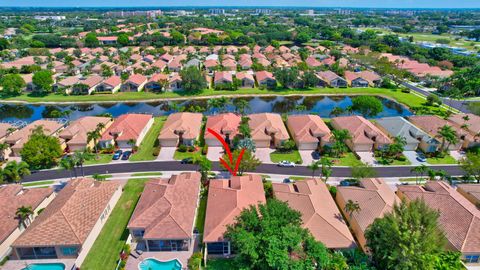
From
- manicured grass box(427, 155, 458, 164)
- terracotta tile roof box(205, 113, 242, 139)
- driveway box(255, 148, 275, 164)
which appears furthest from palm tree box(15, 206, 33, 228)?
manicured grass box(427, 155, 458, 164)

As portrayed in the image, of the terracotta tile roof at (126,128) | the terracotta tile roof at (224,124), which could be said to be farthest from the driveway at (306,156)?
the terracotta tile roof at (126,128)

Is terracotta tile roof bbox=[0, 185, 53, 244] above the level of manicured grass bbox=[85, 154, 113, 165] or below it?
above

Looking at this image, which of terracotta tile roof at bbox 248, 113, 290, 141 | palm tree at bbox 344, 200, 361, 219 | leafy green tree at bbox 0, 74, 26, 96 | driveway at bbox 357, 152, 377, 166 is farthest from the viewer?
leafy green tree at bbox 0, 74, 26, 96

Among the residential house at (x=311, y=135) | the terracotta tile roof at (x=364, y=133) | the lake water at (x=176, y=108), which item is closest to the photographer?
the terracotta tile roof at (x=364, y=133)

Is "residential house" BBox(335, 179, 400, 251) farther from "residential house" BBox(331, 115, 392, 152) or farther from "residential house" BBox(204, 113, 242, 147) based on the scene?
"residential house" BBox(204, 113, 242, 147)

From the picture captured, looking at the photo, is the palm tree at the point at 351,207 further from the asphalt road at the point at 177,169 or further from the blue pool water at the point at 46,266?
the blue pool water at the point at 46,266

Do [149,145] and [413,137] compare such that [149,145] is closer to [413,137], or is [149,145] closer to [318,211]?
[318,211]

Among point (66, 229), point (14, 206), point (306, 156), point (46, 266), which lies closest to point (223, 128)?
point (306, 156)
